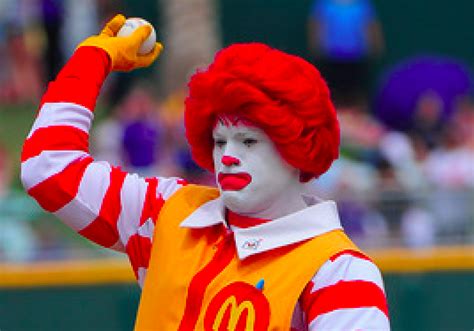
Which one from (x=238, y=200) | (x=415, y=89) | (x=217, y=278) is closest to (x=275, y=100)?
(x=238, y=200)

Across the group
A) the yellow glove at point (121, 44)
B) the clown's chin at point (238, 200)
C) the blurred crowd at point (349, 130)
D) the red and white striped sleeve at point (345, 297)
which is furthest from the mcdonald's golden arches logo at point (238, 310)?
the blurred crowd at point (349, 130)

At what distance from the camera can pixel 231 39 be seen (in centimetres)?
1402

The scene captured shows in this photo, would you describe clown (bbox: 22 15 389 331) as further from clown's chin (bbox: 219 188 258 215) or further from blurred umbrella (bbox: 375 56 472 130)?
blurred umbrella (bbox: 375 56 472 130)

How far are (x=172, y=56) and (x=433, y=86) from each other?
2490 millimetres

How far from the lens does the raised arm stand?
4320 mm

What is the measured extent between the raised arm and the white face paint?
27 centimetres

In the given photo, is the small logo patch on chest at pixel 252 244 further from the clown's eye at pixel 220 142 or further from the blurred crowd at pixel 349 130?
the blurred crowd at pixel 349 130

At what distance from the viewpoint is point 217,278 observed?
4.22 meters

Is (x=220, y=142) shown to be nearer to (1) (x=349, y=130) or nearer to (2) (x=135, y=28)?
(2) (x=135, y=28)

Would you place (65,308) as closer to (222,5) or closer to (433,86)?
(433,86)

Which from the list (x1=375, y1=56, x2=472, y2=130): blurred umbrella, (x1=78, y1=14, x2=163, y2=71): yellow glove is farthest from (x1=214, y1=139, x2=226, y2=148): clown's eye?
(x1=375, y1=56, x2=472, y2=130): blurred umbrella

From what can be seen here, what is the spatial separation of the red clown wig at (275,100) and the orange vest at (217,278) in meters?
0.24

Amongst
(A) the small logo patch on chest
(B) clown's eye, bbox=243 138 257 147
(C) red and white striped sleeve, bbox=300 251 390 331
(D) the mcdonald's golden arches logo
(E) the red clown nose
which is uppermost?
(B) clown's eye, bbox=243 138 257 147

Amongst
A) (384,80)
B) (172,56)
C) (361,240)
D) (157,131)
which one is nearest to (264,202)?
(361,240)
